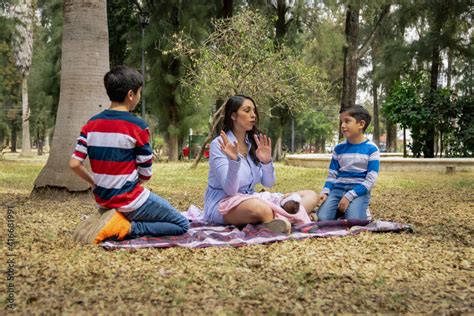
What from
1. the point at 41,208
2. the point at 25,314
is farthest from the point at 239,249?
the point at 41,208

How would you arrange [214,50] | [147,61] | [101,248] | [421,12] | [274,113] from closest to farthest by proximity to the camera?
1. [101,248]
2. [214,50]
3. [421,12]
4. [147,61]
5. [274,113]

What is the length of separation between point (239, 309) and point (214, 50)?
1354 cm

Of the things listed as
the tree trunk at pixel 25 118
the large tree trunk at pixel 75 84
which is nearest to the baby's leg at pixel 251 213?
the large tree trunk at pixel 75 84

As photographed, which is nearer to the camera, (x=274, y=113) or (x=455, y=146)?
(x=455, y=146)

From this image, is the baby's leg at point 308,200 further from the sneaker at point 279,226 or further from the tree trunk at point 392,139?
the tree trunk at point 392,139

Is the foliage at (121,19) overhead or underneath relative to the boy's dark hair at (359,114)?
overhead

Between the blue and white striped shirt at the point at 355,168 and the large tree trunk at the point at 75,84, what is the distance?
142 inches

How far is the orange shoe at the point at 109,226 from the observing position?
14.4 feet

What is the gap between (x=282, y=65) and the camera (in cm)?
1597

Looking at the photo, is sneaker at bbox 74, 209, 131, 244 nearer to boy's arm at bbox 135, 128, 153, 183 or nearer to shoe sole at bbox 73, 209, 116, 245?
shoe sole at bbox 73, 209, 116, 245

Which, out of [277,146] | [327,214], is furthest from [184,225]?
[277,146]

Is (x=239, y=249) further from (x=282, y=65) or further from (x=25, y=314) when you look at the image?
(x=282, y=65)

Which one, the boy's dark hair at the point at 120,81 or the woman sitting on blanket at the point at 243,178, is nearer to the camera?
the boy's dark hair at the point at 120,81

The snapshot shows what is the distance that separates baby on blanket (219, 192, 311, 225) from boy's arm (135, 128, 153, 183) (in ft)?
2.67
